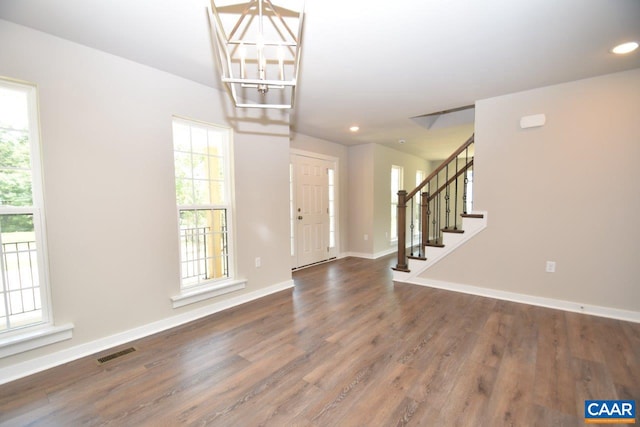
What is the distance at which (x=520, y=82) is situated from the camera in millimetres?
2889

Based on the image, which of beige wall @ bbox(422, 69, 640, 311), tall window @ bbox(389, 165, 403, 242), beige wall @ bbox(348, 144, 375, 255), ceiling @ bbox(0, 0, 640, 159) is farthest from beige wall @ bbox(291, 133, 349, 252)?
beige wall @ bbox(422, 69, 640, 311)

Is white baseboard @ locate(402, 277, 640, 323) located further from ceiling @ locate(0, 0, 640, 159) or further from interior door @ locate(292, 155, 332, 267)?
ceiling @ locate(0, 0, 640, 159)

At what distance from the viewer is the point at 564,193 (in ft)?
9.76

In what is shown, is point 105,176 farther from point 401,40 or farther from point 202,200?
point 401,40

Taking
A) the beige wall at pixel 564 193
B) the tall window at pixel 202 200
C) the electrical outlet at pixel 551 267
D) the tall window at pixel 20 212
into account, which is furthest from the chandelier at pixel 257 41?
the electrical outlet at pixel 551 267

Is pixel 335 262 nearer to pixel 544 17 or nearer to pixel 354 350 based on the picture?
pixel 354 350

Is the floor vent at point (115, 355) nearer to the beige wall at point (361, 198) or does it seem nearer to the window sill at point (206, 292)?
the window sill at point (206, 292)

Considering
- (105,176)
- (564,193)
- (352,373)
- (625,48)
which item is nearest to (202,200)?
(105,176)

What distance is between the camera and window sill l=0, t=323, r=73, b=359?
189 cm

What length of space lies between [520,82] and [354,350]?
10.2ft

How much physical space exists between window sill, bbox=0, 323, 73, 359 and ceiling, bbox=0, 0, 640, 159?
7.01ft

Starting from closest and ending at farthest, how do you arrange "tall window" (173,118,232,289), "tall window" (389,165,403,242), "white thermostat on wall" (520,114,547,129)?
"tall window" (173,118,232,289) → "white thermostat on wall" (520,114,547,129) → "tall window" (389,165,403,242)

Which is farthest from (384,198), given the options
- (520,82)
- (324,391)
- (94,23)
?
(94,23)

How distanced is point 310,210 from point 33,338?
3.79m
